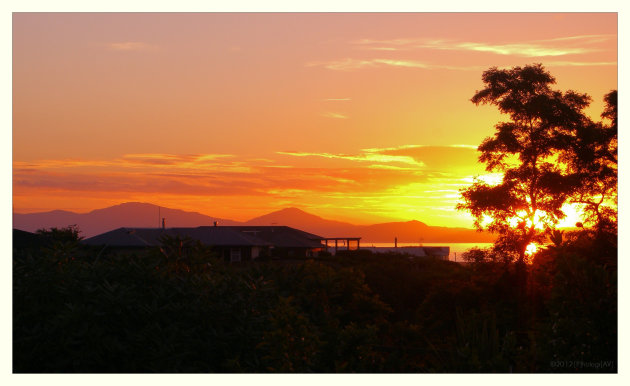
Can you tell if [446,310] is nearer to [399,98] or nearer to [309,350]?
[399,98]

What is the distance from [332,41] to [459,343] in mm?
6241

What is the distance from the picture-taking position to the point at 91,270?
8.65 meters

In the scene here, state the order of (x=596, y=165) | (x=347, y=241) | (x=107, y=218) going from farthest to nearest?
(x=347, y=241) → (x=107, y=218) → (x=596, y=165)

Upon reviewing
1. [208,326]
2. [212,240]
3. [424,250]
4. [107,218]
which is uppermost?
[107,218]

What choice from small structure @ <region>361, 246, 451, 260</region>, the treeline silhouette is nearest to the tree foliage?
the treeline silhouette

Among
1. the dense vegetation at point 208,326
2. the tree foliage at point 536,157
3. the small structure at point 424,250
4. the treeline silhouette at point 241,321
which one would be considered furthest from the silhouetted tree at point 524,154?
the small structure at point 424,250

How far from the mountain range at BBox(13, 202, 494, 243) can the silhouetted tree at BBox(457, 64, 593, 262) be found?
4.08ft

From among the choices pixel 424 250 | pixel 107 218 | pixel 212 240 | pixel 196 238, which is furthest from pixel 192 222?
pixel 424 250

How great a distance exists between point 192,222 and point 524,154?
3758 centimetres

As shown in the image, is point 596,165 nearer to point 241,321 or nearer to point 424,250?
point 241,321

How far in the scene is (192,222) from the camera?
59.2 m

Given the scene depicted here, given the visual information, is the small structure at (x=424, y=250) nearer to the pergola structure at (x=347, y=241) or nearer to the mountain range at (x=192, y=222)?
the mountain range at (x=192, y=222)

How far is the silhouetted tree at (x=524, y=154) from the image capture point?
2697 cm

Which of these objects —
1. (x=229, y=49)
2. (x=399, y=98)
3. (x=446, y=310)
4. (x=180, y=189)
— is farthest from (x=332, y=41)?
(x=446, y=310)
